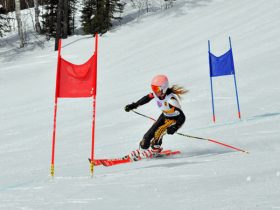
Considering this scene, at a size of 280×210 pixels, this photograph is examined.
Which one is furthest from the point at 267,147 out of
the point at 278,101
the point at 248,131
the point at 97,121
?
the point at 97,121

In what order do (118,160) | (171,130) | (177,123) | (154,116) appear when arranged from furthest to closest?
1. (154,116)
2. (118,160)
3. (177,123)
4. (171,130)

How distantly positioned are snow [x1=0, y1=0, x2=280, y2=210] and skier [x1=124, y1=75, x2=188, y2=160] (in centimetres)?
37

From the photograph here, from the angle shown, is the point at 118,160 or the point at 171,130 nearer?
the point at 171,130

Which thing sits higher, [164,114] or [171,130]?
[164,114]

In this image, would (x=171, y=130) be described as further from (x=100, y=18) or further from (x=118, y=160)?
(x=100, y=18)

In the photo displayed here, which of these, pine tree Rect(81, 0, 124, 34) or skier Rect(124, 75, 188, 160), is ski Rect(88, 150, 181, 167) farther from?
pine tree Rect(81, 0, 124, 34)

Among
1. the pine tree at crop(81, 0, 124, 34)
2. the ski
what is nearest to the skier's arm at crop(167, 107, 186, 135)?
the ski

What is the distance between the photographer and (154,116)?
38.8 feet

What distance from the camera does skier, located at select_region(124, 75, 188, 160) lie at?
6.88 meters

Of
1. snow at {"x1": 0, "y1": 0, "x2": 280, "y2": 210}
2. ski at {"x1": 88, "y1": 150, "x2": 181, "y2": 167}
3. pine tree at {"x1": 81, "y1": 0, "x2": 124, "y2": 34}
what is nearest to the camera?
snow at {"x1": 0, "y1": 0, "x2": 280, "y2": 210}

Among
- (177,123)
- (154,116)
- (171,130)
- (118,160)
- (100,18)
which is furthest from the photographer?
(100,18)

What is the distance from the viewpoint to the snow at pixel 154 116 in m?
4.78

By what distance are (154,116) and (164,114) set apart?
4620 mm

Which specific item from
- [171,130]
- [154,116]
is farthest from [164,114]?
[154,116]
